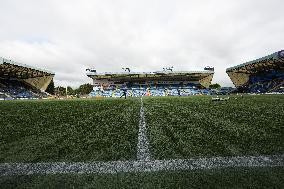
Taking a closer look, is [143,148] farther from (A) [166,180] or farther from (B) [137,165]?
(A) [166,180]

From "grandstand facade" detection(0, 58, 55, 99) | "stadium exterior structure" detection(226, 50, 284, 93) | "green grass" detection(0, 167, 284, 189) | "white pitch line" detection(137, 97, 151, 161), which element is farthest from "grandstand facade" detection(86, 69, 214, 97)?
"green grass" detection(0, 167, 284, 189)

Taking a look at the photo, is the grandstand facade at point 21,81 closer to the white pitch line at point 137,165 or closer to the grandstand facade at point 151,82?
the grandstand facade at point 151,82

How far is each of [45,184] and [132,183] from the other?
44.2 inches

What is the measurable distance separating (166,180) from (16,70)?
53121 millimetres

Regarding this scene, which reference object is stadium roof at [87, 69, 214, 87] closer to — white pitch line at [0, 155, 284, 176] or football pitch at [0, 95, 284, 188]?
football pitch at [0, 95, 284, 188]

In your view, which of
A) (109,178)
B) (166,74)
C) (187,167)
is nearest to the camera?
(109,178)

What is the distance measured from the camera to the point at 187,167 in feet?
11.7

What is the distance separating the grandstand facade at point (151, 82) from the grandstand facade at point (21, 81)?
13.5 metres

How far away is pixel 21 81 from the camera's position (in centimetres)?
6012

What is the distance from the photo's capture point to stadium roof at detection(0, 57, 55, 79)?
39819 mm

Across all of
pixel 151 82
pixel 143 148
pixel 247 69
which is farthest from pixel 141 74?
pixel 143 148

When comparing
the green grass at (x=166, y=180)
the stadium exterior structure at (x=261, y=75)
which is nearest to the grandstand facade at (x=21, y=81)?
the green grass at (x=166, y=180)

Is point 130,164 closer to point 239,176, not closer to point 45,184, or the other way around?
point 45,184

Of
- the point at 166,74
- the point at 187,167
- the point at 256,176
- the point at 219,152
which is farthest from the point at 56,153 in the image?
the point at 166,74
